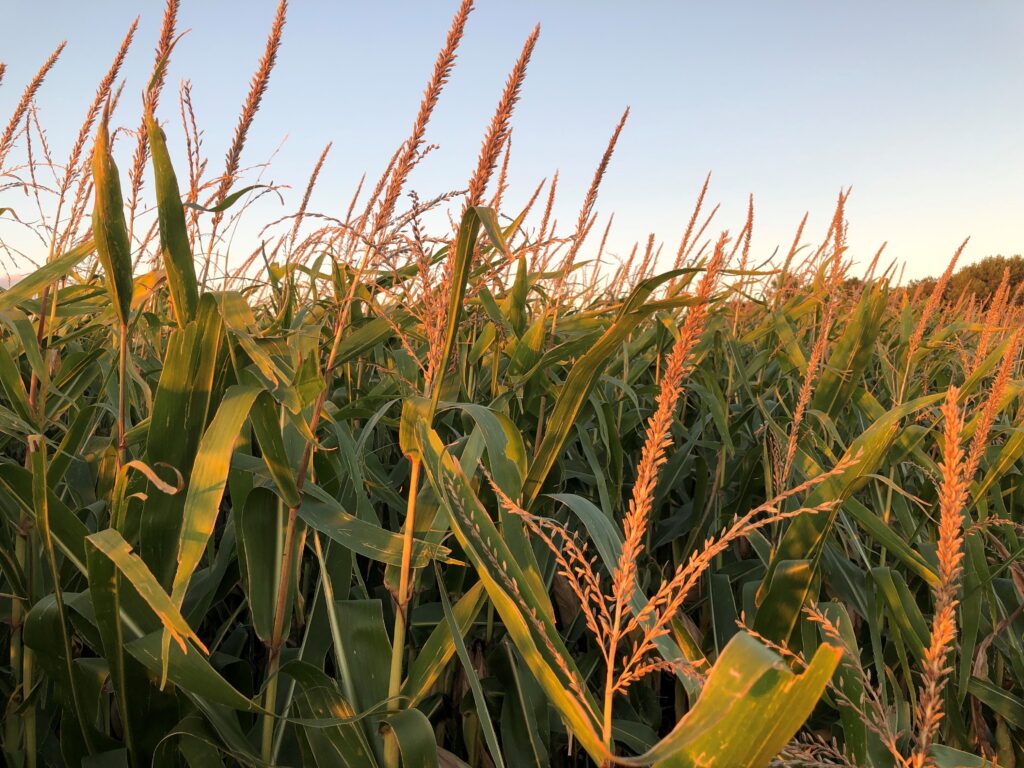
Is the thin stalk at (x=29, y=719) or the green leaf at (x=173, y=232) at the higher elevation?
the green leaf at (x=173, y=232)

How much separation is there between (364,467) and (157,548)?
503 mm

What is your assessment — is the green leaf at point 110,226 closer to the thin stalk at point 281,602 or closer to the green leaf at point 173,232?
the green leaf at point 173,232

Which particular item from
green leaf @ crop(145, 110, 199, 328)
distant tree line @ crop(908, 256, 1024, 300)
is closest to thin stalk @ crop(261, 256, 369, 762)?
green leaf @ crop(145, 110, 199, 328)

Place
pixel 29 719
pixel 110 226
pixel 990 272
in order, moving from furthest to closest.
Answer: pixel 990 272
pixel 29 719
pixel 110 226

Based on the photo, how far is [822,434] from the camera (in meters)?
2.00

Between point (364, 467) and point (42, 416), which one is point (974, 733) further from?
point (42, 416)

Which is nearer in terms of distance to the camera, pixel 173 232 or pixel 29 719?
pixel 173 232

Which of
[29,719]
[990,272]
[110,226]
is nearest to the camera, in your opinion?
[110,226]

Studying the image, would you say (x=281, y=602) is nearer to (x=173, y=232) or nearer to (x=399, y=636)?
(x=399, y=636)

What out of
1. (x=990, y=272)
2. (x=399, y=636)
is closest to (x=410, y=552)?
(x=399, y=636)

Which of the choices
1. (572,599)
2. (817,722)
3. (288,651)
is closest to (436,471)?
(288,651)

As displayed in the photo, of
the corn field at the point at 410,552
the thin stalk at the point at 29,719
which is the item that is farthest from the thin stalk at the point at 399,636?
the thin stalk at the point at 29,719

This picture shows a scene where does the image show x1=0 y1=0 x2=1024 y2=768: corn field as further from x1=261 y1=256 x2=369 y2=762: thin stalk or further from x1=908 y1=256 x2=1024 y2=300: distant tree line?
x1=908 y1=256 x2=1024 y2=300: distant tree line

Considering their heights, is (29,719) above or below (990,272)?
below
